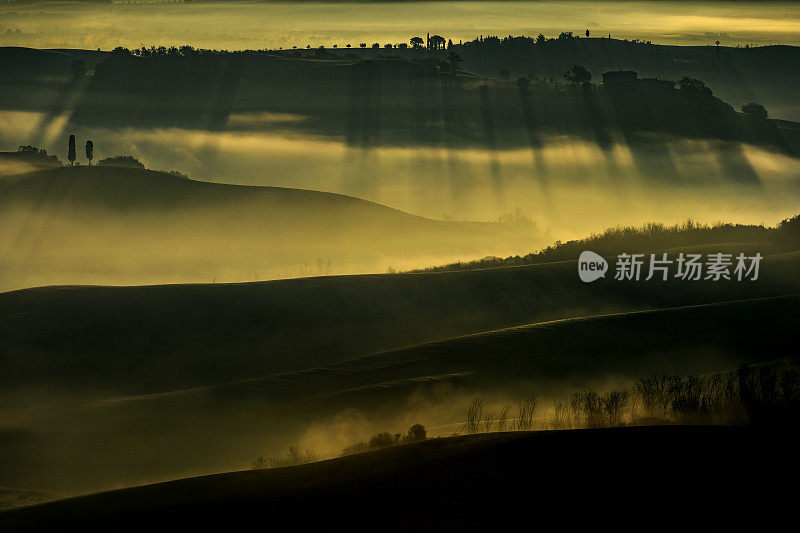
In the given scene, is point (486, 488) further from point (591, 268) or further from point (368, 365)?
point (591, 268)

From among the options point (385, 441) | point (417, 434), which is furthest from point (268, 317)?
point (385, 441)

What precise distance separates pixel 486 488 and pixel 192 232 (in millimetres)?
83026

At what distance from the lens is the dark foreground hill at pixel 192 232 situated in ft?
280

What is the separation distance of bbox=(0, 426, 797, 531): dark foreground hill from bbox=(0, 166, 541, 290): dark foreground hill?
66.3m

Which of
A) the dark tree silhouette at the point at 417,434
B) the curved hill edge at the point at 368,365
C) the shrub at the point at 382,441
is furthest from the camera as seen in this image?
the curved hill edge at the point at 368,365

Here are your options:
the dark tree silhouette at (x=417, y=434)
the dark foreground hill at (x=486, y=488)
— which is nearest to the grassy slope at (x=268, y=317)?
the dark tree silhouette at (x=417, y=434)

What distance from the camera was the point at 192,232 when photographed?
9350 centimetres

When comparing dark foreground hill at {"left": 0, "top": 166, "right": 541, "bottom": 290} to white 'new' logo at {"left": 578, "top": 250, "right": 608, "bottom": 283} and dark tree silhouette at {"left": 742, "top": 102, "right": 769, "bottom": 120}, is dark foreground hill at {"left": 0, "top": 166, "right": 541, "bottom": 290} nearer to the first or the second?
white 'new' logo at {"left": 578, "top": 250, "right": 608, "bottom": 283}

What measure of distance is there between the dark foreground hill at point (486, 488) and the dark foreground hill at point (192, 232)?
6631 centimetres

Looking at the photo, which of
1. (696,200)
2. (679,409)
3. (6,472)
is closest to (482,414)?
(679,409)

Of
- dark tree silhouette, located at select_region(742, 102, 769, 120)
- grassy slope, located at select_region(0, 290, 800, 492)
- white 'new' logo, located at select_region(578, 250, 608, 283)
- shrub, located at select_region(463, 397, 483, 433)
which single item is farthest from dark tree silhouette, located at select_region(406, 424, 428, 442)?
dark tree silhouette, located at select_region(742, 102, 769, 120)

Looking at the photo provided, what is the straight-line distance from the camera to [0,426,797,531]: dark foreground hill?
465 inches

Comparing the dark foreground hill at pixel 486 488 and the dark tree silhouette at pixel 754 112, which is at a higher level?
the dark tree silhouette at pixel 754 112

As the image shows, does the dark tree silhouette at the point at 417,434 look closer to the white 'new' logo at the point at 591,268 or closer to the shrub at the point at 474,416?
the shrub at the point at 474,416
